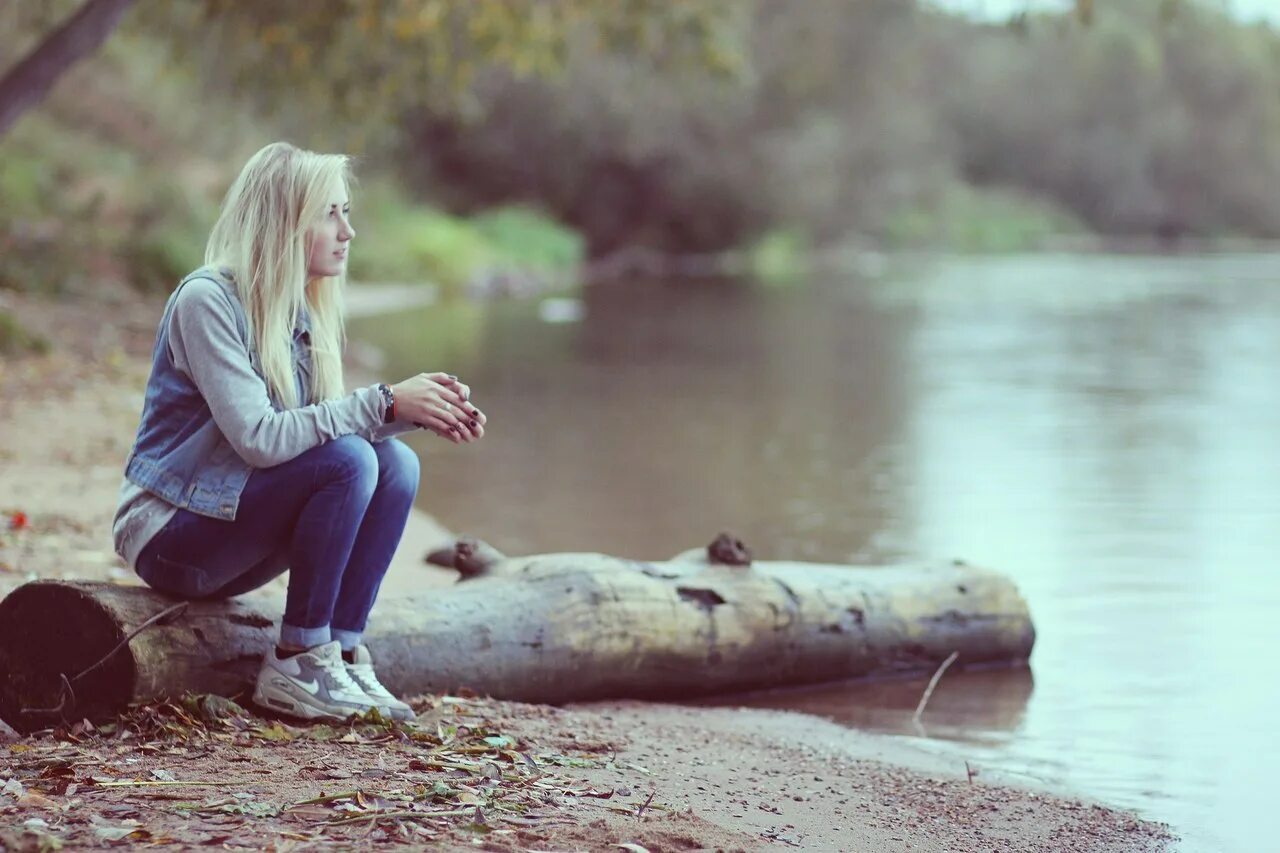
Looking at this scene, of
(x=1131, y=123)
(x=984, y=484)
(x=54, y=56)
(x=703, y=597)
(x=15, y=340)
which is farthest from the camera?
(x=1131, y=123)

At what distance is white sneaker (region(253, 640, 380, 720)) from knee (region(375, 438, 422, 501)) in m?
0.43

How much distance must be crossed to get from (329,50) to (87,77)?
8526mm

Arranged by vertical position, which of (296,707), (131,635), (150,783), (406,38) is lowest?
(150,783)

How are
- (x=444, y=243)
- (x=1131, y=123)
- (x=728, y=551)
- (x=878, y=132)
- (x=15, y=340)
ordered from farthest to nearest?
(x=1131, y=123), (x=878, y=132), (x=444, y=243), (x=15, y=340), (x=728, y=551)

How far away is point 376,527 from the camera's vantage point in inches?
174

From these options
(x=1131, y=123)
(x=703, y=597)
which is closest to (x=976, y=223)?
(x=1131, y=123)

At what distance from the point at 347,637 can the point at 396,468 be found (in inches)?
18.5

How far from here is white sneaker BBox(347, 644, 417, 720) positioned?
438 centimetres

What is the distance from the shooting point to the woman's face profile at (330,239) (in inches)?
173

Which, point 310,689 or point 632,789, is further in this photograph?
point 310,689

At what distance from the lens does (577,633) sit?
17.4ft

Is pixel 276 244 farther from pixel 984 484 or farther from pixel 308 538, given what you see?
pixel 984 484

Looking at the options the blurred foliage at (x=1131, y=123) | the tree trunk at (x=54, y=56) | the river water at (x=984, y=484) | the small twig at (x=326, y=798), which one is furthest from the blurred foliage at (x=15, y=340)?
the blurred foliage at (x=1131, y=123)

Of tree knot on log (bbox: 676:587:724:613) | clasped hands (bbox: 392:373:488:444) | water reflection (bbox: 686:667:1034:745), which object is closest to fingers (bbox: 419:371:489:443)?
clasped hands (bbox: 392:373:488:444)
